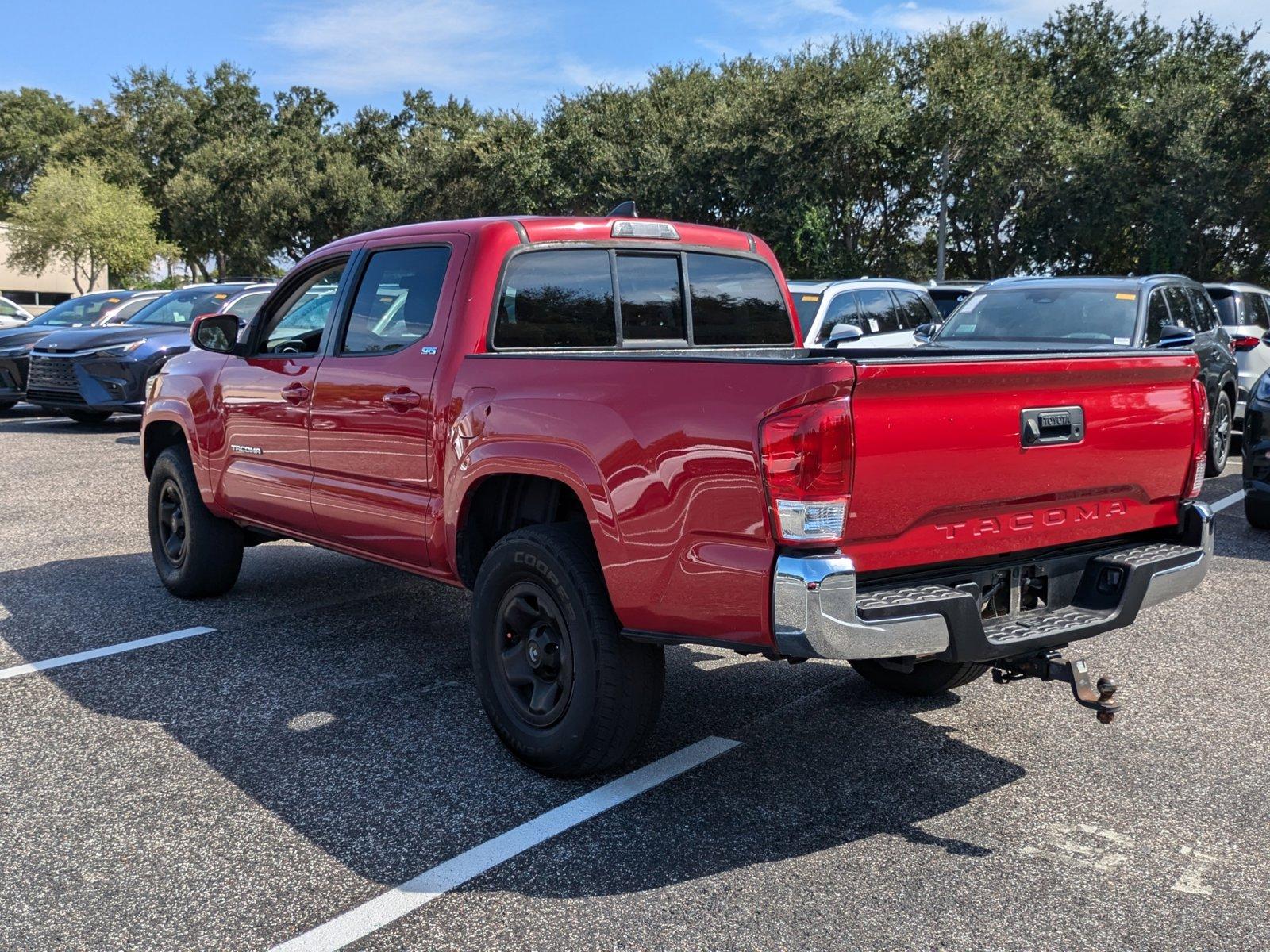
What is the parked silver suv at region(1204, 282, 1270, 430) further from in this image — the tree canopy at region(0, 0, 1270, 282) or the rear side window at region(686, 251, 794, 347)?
the tree canopy at region(0, 0, 1270, 282)

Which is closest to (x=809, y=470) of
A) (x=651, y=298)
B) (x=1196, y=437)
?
(x=1196, y=437)

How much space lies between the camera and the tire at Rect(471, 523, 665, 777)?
3807 mm

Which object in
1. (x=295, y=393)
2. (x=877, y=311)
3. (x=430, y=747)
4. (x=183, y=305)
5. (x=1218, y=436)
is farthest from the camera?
(x=183, y=305)

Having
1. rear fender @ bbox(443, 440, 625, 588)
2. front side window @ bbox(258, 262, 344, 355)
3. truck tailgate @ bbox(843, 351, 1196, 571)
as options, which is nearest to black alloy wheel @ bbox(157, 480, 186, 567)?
front side window @ bbox(258, 262, 344, 355)

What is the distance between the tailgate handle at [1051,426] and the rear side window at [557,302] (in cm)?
189

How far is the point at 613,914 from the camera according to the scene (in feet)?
10.4

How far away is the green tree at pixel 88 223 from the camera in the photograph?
186ft

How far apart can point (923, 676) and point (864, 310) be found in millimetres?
7926

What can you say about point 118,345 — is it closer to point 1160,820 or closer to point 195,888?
point 195,888

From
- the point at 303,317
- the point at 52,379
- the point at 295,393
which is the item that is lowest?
the point at 52,379

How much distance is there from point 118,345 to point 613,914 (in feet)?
42.6

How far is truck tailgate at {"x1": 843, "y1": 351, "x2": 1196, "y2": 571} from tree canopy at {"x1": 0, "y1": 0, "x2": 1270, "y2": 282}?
99.8 ft

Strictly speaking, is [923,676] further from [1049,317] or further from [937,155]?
[937,155]

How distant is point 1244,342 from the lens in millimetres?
12953
